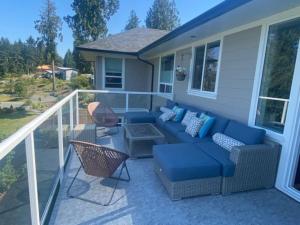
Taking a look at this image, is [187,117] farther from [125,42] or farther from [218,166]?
[125,42]

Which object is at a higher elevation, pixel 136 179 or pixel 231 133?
pixel 231 133

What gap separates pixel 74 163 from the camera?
380cm

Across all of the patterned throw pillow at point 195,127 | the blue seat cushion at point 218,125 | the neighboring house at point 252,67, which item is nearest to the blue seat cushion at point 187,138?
the patterned throw pillow at point 195,127

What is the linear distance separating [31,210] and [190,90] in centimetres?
470

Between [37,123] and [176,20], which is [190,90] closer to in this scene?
[37,123]

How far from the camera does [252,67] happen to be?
3.53 metres

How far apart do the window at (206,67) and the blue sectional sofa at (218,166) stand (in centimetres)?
179

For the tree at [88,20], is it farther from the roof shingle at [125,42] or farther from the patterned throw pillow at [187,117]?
the patterned throw pillow at [187,117]

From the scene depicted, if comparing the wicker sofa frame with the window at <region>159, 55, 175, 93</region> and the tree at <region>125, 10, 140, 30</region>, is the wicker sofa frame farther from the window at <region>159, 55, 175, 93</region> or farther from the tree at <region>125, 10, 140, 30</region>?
the tree at <region>125, 10, 140, 30</region>

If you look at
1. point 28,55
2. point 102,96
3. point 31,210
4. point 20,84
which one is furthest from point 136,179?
point 28,55

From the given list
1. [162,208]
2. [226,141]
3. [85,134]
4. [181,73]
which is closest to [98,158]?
[162,208]

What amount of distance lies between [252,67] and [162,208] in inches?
106

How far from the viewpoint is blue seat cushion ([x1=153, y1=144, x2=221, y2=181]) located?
8.73 ft

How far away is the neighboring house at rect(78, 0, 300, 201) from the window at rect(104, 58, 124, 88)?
3.38 m
